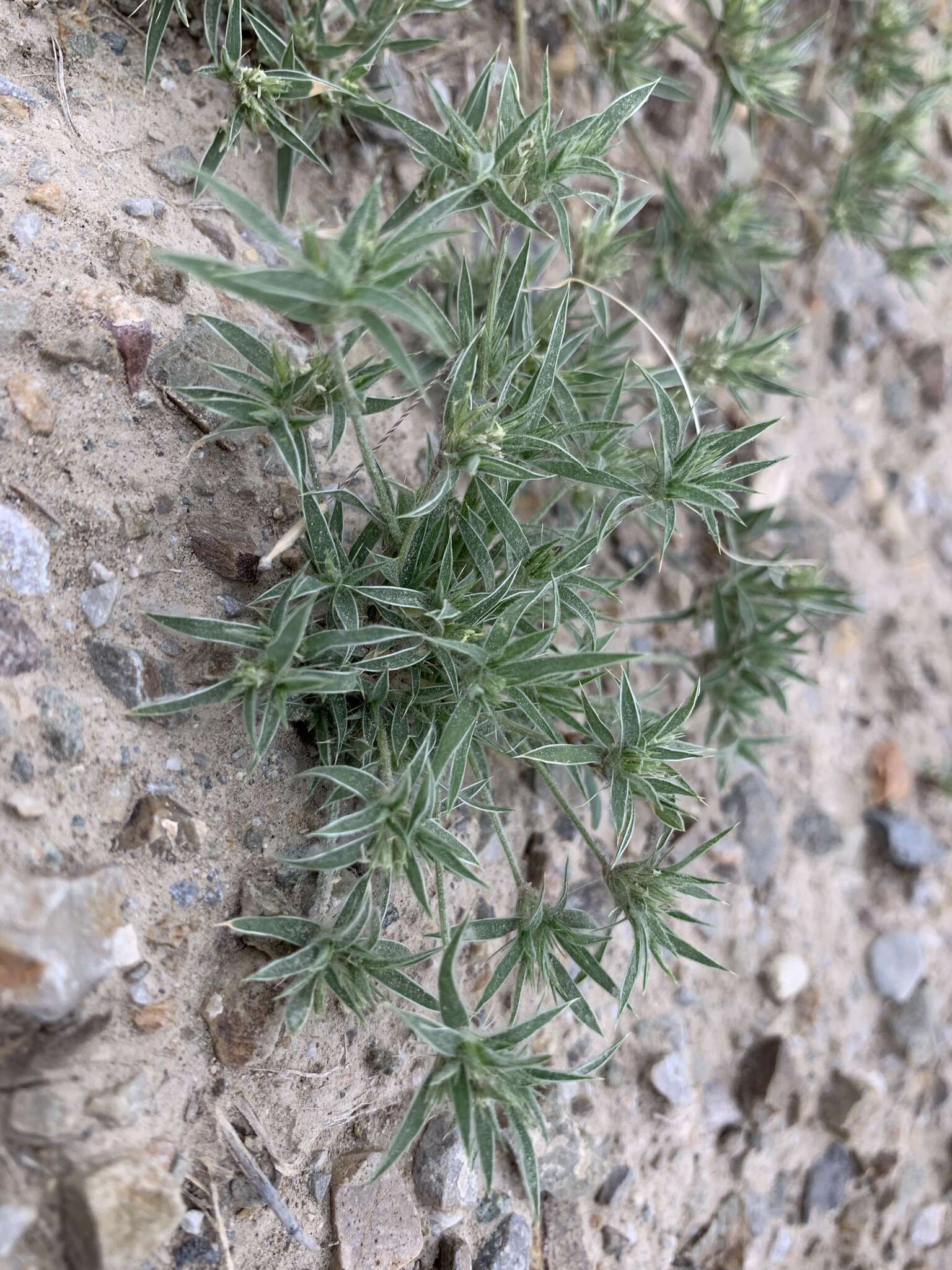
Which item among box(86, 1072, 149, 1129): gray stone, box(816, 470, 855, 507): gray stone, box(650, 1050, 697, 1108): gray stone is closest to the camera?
box(86, 1072, 149, 1129): gray stone

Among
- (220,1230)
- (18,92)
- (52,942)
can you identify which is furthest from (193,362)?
(220,1230)

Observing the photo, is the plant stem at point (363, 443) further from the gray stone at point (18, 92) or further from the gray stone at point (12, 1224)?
the gray stone at point (12, 1224)

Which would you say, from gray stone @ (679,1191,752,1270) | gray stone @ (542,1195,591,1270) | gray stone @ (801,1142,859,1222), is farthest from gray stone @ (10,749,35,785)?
gray stone @ (801,1142,859,1222)

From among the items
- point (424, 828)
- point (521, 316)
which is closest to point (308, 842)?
point (424, 828)

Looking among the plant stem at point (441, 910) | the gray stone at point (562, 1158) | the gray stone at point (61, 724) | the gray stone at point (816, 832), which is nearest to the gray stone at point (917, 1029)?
the gray stone at point (816, 832)

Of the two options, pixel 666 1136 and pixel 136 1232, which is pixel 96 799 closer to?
pixel 136 1232

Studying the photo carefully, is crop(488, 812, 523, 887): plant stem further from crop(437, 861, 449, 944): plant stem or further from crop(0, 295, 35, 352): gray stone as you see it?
crop(0, 295, 35, 352): gray stone

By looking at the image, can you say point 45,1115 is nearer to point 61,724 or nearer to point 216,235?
point 61,724
